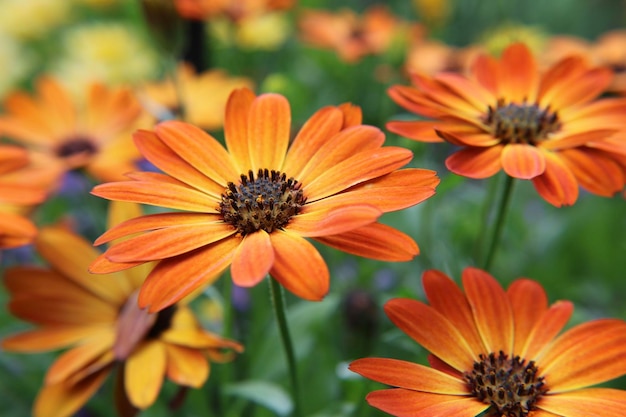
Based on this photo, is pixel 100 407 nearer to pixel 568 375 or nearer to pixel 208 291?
pixel 208 291

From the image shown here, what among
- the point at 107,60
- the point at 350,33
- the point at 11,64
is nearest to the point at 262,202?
the point at 350,33

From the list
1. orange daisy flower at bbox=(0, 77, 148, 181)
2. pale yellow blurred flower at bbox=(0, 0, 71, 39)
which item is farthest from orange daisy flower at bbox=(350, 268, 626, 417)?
pale yellow blurred flower at bbox=(0, 0, 71, 39)

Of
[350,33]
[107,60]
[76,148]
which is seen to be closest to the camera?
[76,148]

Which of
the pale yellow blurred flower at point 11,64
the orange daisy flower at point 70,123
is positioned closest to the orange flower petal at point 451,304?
the orange daisy flower at point 70,123

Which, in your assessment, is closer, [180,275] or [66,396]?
[180,275]

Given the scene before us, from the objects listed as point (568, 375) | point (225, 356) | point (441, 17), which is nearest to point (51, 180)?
point (225, 356)

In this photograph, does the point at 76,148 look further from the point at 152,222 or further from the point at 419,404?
the point at 419,404

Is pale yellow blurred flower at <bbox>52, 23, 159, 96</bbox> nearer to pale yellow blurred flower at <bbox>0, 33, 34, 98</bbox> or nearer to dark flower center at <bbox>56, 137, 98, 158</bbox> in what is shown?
pale yellow blurred flower at <bbox>0, 33, 34, 98</bbox>
